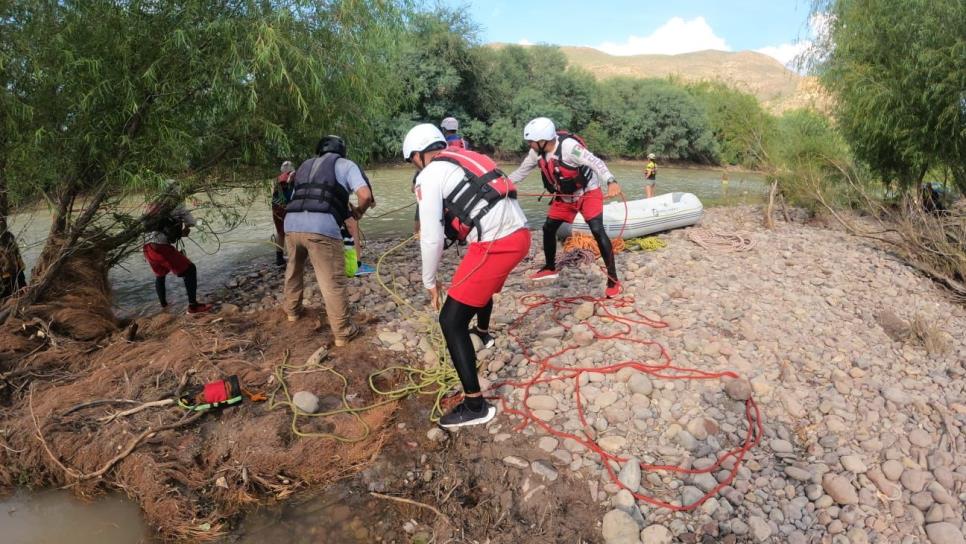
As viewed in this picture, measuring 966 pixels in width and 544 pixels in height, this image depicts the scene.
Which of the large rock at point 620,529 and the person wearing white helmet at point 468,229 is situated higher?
the person wearing white helmet at point 468,229

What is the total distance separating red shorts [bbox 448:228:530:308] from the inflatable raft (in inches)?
210

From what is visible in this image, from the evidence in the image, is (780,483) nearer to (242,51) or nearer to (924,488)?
(924,488)

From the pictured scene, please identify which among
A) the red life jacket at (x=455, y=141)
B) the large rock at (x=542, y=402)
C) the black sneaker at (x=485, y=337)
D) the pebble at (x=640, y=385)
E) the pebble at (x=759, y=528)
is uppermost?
the red life jacket at (x=455, y=141)

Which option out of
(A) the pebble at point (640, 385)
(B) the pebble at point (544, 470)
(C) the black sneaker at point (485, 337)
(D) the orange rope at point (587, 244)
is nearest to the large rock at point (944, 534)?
(A) the pebble at point (640, 385)

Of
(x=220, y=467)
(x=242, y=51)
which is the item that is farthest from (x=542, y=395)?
(x=242, y=51)

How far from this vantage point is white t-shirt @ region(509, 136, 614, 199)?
548 centimetres

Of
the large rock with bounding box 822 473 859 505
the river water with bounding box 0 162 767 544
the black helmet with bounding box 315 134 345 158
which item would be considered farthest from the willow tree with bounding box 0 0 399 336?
the large rock with bounding box 822 473 859 505

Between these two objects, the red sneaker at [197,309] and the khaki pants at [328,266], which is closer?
the khaki pants at [328,266]

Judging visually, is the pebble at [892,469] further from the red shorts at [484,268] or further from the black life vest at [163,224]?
the black life vest at [163,224]

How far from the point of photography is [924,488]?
10.7ft

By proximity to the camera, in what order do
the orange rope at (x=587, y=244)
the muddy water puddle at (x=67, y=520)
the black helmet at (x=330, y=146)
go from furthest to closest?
the orange rope at (x=587, y=244) → the black helmet at (x=330, y=146) → the muddy water puddle at (x=67, y=520)

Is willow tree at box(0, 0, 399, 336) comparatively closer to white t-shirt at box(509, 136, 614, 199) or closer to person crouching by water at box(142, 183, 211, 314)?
person crouching by water at box(142, 183, 211, 314)

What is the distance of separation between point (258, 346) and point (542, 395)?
273 cm

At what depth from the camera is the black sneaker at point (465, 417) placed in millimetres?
3848
